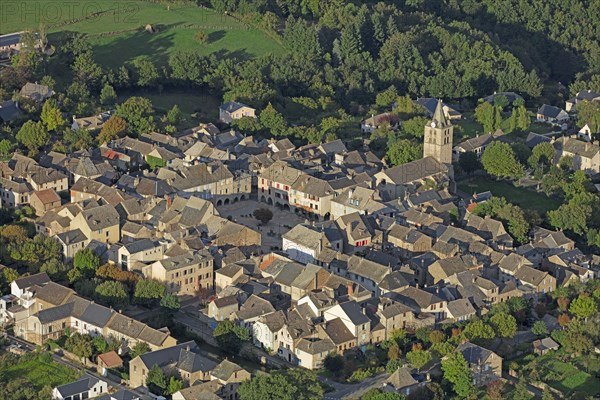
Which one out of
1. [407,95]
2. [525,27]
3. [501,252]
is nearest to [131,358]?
[501,252]

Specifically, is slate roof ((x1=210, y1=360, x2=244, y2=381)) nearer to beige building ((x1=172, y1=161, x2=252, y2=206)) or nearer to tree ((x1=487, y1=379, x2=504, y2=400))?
tree ((x1=487, y1=379, x2=504, y2=400))

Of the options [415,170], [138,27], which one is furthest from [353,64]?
[415,170]

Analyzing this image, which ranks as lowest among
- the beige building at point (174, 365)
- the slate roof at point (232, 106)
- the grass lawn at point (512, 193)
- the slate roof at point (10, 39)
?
the grass lawn at point (512, 193)

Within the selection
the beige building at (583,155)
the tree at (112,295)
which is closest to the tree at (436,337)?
the tree at (112,295)

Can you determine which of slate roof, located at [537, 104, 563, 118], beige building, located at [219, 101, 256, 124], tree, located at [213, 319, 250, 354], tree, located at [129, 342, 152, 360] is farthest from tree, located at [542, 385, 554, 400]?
slate roof, located at [537, 104, 563, 118]

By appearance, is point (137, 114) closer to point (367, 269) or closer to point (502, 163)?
point (502, 163)

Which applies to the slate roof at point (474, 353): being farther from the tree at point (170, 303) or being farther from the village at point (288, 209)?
the tree at point (170, 303)

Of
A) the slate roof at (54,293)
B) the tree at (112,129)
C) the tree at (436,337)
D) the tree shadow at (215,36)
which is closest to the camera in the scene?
the tree at (436,337)
